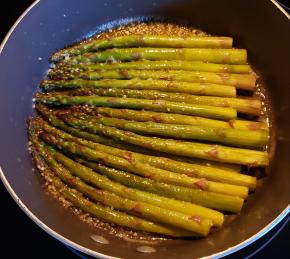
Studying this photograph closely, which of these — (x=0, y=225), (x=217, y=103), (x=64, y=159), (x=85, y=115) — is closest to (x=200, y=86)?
(x=217, y=103)

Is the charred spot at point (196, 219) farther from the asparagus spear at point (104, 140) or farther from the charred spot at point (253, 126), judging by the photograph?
the charred spot at point (253, 126)

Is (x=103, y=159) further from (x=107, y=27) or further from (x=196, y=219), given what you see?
(x=107, y=27)

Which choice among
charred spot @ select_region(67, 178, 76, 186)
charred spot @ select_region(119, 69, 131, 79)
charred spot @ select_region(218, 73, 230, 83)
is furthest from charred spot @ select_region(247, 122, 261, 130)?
charred spot @ select_region(67, 178, 76, 186)

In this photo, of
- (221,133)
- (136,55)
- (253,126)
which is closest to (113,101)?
(136,55)

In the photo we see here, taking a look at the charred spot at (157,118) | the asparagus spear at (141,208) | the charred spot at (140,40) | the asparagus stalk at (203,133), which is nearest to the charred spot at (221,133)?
the asparagus stalk at (203,133)

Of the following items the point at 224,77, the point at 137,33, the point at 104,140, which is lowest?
the point at 104,140
